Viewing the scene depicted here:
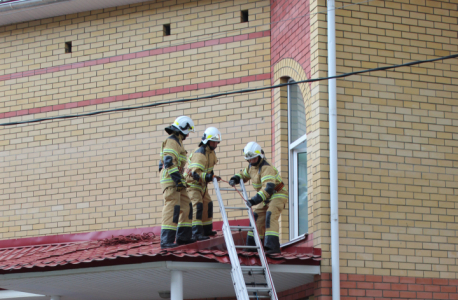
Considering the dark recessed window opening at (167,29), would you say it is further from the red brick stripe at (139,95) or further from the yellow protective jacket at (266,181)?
the yellow protective jacket at (266,181)

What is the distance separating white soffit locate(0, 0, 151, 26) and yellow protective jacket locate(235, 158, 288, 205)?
5.21m

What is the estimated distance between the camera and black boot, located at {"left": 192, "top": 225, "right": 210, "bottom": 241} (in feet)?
32.6

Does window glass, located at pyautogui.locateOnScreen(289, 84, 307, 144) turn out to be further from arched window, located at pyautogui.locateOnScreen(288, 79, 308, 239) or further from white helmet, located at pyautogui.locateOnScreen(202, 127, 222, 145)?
white helmet, located at pyautogui.locateOnScreen(202, 127, 222, 145)

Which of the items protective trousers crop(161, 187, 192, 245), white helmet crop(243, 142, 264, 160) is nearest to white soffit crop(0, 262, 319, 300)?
protective trousers crop(161, 187, 192, 245)

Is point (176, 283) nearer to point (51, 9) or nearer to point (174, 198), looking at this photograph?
point (174, 198)

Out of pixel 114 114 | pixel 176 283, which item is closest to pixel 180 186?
pixel 176 283

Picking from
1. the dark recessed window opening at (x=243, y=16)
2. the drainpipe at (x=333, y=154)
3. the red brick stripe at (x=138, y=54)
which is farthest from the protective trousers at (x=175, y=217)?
the dark recessed window opening at (x=243, y=16)

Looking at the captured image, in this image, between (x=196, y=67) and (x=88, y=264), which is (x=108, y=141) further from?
(x=88, y=264)

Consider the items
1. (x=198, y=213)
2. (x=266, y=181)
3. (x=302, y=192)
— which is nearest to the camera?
(x=266, y=181)

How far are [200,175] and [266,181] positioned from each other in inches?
38.9

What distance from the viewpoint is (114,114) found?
13281 mm

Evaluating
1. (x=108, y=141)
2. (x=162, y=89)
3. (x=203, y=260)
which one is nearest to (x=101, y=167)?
(x=108, y=141)

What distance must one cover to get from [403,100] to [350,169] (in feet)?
4.99

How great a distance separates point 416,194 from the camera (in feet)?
33.8
